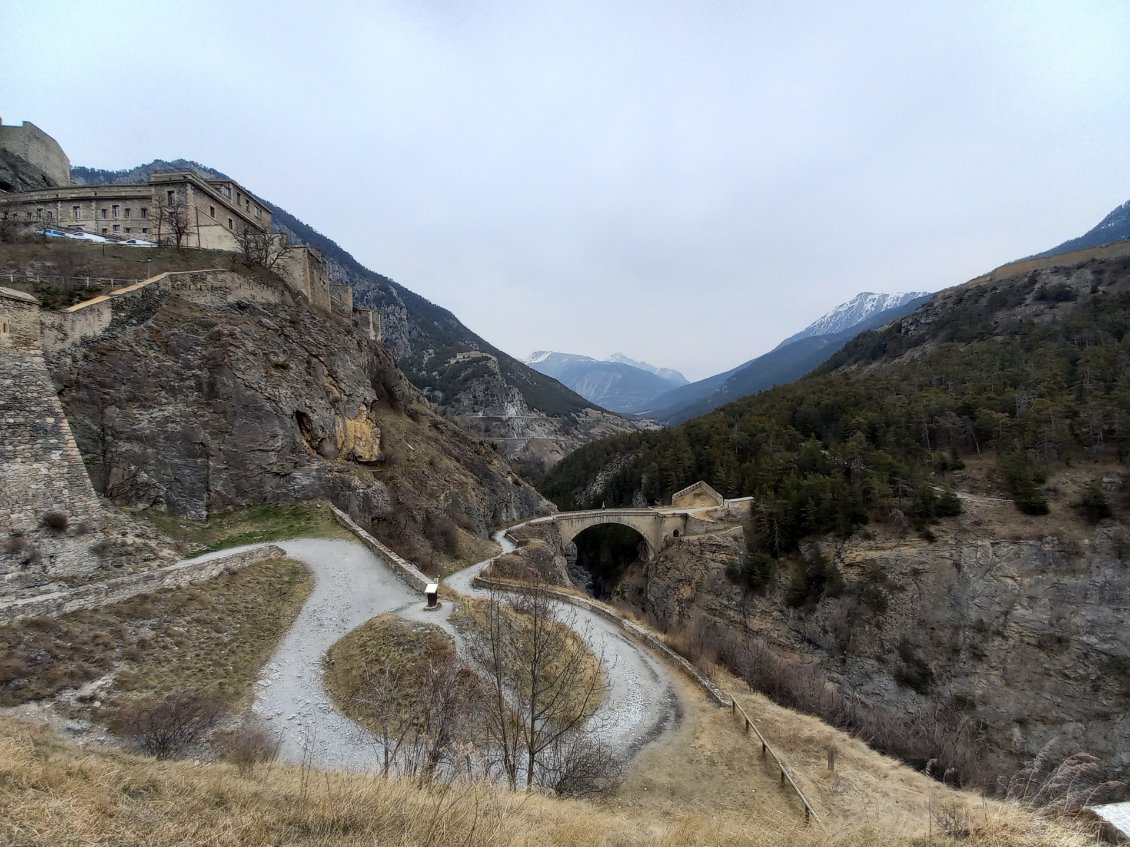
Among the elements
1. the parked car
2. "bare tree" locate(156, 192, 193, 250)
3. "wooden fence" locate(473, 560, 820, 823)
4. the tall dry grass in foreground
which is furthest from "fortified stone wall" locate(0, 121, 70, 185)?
the tall dry grass in foreground

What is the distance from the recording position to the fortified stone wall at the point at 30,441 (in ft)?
46.9

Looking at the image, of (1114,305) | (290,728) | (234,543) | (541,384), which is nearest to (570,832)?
(290,728)

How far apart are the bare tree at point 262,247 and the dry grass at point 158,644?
22.7 m

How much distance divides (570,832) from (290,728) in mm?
7608

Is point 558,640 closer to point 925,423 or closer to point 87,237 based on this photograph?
point 87,237

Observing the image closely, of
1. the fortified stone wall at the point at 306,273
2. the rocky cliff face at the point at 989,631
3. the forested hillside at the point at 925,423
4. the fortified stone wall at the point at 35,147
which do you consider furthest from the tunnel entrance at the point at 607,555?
the fortified stone wall at the point at 35,147

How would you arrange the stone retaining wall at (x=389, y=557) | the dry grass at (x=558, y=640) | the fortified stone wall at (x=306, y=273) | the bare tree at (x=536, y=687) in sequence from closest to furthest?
the bare tree at (x=536, y=687) → the dry grass at (x=558, y=640) → the stone retaining wall at (x=389, y=557) → the fortified stone wall at (x=306, y=273)

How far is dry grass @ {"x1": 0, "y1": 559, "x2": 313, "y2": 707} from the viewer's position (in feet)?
33.8

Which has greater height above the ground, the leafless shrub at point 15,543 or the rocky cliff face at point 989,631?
the leafless shrub at point 15,543

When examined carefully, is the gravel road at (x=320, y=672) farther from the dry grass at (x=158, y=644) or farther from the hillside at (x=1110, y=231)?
the hillside at (x=1110, y=231)

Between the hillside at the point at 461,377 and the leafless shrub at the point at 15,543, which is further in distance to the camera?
the hillside at the point at 461,377

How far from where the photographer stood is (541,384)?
178 metres

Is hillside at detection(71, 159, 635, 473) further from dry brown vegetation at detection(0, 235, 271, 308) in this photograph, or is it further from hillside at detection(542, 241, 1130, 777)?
dry brown vegetation at detection(0, 235, 271, 308)

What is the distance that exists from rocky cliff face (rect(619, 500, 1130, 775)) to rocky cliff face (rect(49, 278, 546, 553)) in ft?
89.8
